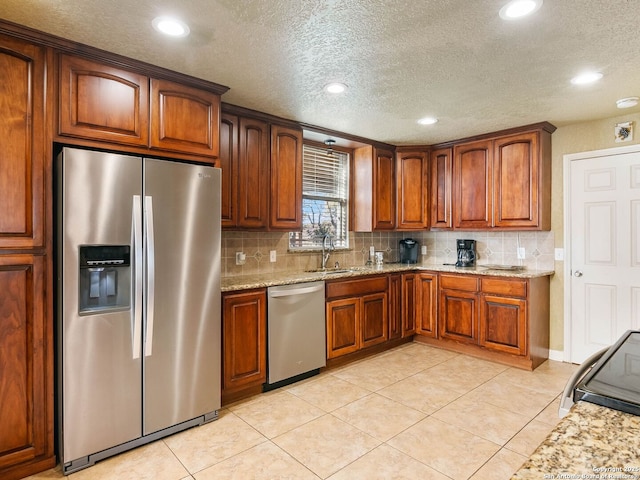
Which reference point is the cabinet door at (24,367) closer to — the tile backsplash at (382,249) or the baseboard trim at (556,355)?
the tile backsplash at (382,249)

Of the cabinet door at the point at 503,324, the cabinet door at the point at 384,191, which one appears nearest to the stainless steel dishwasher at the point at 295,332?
the cabinet door at the point at 384,191

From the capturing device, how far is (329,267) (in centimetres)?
427

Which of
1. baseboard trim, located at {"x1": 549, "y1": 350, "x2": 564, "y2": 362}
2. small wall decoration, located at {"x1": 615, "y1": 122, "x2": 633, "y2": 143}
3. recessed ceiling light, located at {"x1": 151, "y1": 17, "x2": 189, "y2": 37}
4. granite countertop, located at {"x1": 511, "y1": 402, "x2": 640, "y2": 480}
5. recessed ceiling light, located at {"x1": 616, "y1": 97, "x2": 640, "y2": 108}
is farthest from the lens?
baseboard trim, located at {"x1": 549, "y1": 350, "x2": 564, "y2": 362}

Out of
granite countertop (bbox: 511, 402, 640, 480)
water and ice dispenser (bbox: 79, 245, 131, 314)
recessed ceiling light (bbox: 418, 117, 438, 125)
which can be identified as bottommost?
granite countertop (bbox: 511, 402, 640, 480)

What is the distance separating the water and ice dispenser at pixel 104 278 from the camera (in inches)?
82.7

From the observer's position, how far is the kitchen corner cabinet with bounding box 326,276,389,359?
3.55 m

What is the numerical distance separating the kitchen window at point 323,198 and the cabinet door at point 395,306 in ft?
2.45

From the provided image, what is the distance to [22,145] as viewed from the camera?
1.97 m

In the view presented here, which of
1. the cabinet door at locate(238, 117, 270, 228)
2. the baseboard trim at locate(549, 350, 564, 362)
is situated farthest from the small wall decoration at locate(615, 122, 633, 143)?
the cabinet door at locate(238, 117, 270, 228)

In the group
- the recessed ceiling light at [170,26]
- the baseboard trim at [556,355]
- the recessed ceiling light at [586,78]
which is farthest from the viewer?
the baseboard trim at [556,355]

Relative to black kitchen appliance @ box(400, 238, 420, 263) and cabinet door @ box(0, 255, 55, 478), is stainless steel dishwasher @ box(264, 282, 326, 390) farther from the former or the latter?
black kitchen appliance @ box(400, 238, 420, 263)

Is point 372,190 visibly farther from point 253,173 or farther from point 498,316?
point 498,316

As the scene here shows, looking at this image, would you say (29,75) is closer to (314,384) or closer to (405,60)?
(405,60)

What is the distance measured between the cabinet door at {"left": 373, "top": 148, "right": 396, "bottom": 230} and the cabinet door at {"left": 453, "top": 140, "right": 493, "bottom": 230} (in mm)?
735
